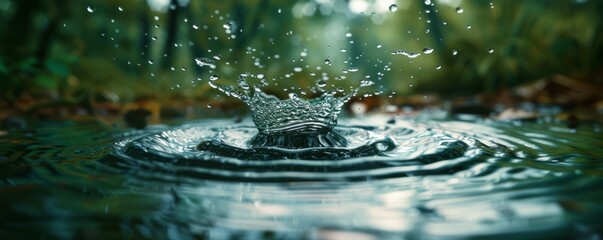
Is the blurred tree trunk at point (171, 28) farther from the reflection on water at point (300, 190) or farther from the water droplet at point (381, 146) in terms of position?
the water droplet at point (381, 146)

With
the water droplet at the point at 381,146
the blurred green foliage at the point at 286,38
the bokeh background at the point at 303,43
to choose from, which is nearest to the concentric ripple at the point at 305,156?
the water droplet at the point at 381,146

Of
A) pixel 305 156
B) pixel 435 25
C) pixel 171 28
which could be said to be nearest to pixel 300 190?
pixel 305 156

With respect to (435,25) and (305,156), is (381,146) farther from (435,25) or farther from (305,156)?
(435,25)

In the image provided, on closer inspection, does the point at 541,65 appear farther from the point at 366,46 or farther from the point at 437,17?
the point at 366,46

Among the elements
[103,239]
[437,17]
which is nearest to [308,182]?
[103,239]

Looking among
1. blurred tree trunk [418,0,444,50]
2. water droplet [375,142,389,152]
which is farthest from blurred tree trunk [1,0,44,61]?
water droplet [375,142,389,152]
